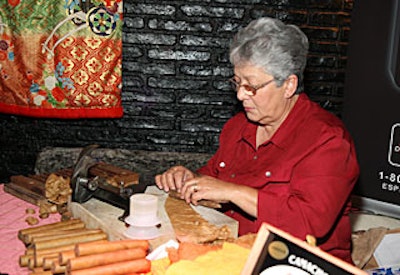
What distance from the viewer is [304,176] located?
205 cm

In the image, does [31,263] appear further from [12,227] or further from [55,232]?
[12,227]

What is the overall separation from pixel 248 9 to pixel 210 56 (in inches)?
17.1

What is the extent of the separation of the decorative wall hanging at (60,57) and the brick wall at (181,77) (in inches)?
5.2

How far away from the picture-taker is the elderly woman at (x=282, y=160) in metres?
2.01

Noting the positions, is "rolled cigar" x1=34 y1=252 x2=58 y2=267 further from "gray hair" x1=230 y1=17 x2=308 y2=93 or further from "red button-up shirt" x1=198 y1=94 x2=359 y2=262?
"gray hair" x1=230 y1=17 x2=308 y2=93

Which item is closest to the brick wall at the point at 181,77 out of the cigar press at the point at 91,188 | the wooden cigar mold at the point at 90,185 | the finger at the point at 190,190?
the wooden cigar mold at the point at 90,185

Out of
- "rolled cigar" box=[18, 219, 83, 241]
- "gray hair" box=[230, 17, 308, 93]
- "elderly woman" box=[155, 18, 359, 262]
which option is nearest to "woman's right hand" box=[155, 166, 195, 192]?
"elderly woman" box=[155, 18, 359, 262]

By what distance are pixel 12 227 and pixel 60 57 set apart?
1.86 meters

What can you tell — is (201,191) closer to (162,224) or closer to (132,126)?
(162,224)

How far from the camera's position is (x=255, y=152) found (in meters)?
2.43

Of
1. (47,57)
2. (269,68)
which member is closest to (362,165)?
(269,68)

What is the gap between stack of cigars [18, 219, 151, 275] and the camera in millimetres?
1525

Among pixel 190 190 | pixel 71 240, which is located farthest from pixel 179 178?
pixel 71 240

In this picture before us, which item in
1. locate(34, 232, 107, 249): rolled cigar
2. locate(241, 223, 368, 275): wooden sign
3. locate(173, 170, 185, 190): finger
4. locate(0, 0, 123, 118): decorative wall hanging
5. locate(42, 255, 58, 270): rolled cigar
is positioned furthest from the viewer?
locate(0, 0, 123, 118): decorative wall hanging
